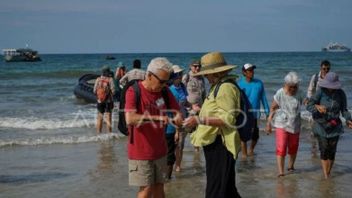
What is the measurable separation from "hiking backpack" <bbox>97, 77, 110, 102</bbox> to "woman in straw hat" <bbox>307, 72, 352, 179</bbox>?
17.9ft

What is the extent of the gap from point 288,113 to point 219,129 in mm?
2742

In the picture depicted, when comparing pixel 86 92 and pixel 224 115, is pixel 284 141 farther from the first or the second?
pixel 86 92

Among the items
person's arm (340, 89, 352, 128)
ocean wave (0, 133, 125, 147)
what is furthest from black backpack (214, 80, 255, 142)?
ocean wave (0, 133, 125, 147)

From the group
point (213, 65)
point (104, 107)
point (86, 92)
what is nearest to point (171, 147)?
point (213, 65)

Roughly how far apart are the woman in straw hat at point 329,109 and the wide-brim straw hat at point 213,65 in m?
2.36

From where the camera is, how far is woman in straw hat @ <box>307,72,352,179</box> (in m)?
6.66

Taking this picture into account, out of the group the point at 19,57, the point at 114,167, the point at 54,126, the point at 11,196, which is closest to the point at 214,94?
the point at 11,196

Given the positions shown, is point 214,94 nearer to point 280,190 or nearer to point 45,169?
point 280,190

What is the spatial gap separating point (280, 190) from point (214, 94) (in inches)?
97.9

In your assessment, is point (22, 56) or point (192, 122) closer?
point (192, 122)

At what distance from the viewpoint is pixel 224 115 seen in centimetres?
452

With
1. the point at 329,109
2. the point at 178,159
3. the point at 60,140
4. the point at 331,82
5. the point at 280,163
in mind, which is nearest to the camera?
the point at 331,82

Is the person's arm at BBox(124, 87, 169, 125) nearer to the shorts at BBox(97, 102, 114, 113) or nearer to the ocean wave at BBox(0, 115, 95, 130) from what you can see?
the shorts at BBox(97, 102, 114, 113)

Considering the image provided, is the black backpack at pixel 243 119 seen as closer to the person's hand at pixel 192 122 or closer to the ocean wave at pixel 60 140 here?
the person's hand at pixel 192 122
